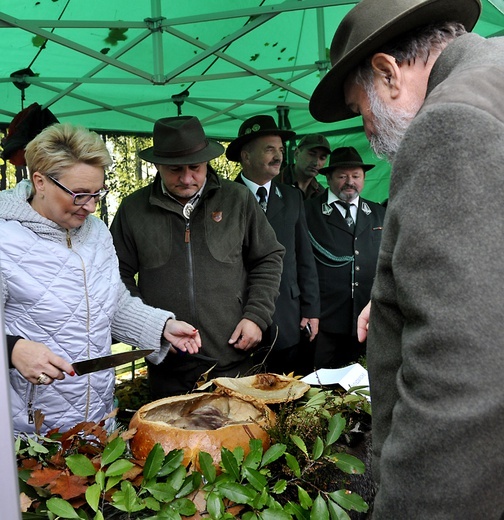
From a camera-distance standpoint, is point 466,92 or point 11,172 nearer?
point 466,92

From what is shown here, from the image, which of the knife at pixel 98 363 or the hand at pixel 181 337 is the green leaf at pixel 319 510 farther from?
the hand at pixel 181 337

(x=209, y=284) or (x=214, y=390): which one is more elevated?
(x=209, y=284)

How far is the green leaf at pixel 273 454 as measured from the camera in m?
1.57

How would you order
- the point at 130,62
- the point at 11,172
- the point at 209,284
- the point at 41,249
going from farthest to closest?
the point at 11,172
the point at 130,62
the point at 209,284
the point at 41,249

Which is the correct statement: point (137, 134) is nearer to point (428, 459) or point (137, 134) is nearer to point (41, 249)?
point (41, 249)

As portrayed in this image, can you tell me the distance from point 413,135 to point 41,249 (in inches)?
61.9

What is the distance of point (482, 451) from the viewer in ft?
2.89

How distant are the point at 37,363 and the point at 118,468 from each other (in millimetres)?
553

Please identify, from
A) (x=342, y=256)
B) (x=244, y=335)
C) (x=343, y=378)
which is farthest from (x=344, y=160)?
(x=343, y=378)

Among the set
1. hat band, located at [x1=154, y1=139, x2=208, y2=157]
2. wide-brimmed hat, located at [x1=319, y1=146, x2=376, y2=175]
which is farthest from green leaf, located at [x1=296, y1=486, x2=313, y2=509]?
wide-brimmed hat, located at [x1=319, y1=146, x2=376, y2=175]

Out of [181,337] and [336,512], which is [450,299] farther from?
[181,337]

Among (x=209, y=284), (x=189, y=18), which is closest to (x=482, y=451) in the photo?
(x=209, y=284)

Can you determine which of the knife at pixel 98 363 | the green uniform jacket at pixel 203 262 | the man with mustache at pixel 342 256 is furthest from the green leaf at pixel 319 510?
the man with mustache at pixel 342 256

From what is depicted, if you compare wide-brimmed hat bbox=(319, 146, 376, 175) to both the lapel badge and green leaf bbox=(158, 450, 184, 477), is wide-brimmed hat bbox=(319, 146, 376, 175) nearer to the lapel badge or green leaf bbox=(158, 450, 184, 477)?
the lapel badge
